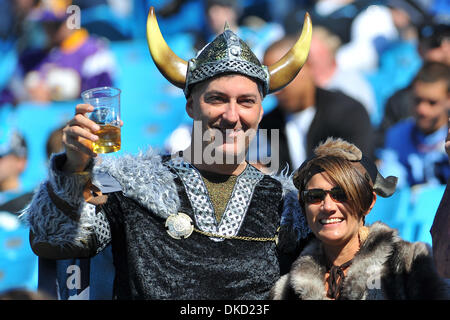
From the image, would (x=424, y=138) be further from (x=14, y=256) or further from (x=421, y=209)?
(x=14, y=256)

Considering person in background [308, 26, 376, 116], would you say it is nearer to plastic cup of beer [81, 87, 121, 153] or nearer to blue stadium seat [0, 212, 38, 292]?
blue stadium seat [0, 212, 38, 292]

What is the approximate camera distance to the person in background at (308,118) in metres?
5.50

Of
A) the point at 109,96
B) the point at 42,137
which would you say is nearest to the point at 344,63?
the point at 42,137

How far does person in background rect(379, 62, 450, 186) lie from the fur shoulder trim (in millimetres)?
2817

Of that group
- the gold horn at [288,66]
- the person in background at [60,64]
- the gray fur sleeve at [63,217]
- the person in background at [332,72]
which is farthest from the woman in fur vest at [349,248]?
the person in background at [60,64]

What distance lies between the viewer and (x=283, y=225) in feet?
9.82

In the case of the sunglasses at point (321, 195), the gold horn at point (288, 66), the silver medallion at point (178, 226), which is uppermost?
the gold horn at point (288, 66)

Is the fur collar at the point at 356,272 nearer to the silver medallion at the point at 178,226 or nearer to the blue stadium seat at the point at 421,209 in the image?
the silver medallion at the point at 178,226

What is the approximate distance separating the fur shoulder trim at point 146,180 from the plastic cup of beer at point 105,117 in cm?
27

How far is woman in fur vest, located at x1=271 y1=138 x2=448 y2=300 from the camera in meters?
2.49

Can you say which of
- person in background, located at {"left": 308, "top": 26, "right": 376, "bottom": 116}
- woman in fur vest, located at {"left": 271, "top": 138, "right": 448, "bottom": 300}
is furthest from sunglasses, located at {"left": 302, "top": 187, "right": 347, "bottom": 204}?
person in background, located at {"left": 308, "top": 26, "right": 376, "bottom": 116}

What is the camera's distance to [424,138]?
5387 millimetres

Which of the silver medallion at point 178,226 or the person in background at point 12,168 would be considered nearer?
the silver medallion at point 178,226

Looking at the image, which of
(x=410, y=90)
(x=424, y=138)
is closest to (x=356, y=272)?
(x=424, y=138)
